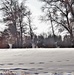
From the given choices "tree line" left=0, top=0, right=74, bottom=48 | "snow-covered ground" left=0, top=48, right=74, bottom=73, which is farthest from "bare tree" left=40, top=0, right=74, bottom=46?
"snow-covered ground" left=0, top=48, right=74, bottom=73

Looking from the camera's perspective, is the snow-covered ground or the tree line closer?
the snow-covered ground

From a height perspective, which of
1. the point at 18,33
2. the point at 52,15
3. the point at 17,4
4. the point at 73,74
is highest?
the point at 17,4

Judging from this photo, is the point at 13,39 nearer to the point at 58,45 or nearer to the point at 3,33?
the point at 3,33

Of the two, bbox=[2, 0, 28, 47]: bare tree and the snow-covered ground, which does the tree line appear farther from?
the snow-covered ground

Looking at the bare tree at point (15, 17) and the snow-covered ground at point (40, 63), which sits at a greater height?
the bare tree at point (15, 17)

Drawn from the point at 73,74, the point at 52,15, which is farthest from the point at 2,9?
the point at 73,74

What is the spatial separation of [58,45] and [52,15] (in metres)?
5.01

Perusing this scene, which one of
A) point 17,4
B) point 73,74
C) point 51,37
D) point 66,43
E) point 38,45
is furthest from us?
point 17,4

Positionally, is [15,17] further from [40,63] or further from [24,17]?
[40,63]

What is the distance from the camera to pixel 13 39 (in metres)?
36.3

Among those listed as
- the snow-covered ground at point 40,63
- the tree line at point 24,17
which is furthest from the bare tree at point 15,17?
the snow-covered ground at point 40,63

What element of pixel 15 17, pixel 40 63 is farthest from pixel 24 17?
pixel 40 63

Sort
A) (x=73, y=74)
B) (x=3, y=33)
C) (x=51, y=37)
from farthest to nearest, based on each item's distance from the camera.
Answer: (x=3, y=33)
(x=51, y=37)
(x=73, y=74)

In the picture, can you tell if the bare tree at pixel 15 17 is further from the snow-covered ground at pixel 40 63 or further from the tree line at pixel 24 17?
the snow-covered ground at pixel 40 63
